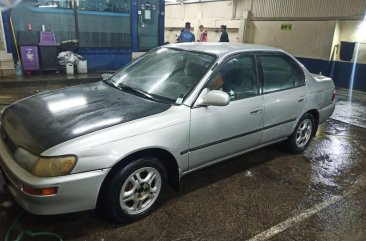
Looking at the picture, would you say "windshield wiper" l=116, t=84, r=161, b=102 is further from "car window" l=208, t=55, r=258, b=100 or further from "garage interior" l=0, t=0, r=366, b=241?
"garage interior" l=0, t=0, r=366, b=241

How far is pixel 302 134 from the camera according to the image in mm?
4215

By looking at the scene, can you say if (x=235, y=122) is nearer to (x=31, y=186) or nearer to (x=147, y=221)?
(x=147, y=221)

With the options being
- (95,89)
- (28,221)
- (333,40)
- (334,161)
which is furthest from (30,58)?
(333,40)

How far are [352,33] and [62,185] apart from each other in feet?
34.3

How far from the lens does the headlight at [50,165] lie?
2.07 metres

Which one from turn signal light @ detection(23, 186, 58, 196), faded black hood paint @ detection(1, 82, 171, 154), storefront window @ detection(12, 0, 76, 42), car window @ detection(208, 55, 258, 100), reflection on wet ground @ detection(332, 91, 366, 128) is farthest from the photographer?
storefront window @ detection(12, 0, 76, 42)

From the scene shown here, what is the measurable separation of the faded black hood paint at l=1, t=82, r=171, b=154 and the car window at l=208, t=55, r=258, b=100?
2.12ft

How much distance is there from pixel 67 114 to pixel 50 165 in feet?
1.91

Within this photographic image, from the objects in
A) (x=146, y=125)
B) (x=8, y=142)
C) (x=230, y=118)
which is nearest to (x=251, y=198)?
(x=230, y=118)

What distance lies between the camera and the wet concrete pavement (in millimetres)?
2514

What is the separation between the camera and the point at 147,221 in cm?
264

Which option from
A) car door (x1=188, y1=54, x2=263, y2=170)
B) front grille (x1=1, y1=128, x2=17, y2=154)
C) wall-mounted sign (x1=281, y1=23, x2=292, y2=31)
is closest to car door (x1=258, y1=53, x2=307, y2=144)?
car door (x1=188, y1=54, x2=263, y2=170)

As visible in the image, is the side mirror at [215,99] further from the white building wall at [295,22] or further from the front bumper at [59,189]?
the white building wall at [295,22]

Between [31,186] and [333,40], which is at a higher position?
[333,40]
